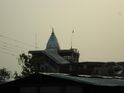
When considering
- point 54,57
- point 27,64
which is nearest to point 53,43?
point 54,57

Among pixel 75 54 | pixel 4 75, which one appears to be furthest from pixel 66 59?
A: pixel 4 75

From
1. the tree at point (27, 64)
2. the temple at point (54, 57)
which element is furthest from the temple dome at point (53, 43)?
the tree at point (27, 64)

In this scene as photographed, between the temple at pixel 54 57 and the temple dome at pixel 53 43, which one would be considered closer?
the temple at pixel 54 57

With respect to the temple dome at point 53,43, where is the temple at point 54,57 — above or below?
below

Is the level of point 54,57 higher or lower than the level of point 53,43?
lower

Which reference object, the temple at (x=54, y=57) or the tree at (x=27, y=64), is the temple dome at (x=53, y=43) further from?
the tree at (x=27, y=64)

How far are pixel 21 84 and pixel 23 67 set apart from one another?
142ft

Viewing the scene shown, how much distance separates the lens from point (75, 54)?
92000 millimetres

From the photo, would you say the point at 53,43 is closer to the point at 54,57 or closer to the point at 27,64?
the point at 54,57

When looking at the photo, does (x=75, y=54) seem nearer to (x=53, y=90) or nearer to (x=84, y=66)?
(x=84, y=66)

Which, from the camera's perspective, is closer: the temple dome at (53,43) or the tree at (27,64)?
the tree at (27,64)

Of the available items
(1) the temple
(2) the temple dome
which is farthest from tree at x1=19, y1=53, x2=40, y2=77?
(2) the temple dome

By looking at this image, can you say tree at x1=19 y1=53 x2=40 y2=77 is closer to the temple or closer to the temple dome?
the temple

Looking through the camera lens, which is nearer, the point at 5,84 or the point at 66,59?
the point at 5,84
